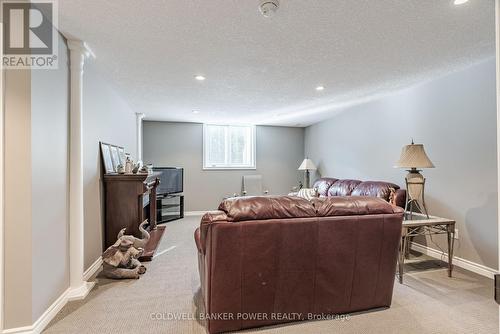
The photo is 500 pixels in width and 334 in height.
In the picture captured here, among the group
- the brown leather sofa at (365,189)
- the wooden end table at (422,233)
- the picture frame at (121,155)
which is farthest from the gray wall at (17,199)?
the brown leather sofa at (365,189)

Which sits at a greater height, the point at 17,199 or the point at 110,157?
the point at 110,157

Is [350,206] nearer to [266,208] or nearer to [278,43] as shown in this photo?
[266,208]

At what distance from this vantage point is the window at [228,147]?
621cm

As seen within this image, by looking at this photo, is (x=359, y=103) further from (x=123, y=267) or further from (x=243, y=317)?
(x=123, y=267)

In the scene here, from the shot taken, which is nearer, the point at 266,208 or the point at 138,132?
the point at 266,208

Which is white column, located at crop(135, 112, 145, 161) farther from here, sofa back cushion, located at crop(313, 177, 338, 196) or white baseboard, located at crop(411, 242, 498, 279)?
white baseboard, located at crop(411, 242, 498, 279)

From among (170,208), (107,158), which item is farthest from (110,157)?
(170,208)

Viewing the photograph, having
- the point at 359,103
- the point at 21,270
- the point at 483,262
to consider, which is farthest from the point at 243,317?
the point at 359,103

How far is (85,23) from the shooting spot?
1899mm

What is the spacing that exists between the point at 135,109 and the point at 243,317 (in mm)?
4350

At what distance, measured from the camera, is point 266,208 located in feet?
5.46

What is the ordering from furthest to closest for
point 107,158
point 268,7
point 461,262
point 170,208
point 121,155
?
1. point 170,208
2. point 121,155
3. point 107,158
4. point 461,262
5. point 268,7

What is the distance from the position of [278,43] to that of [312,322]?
237 centimetres

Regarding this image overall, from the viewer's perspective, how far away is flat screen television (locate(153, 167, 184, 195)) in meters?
5.19
